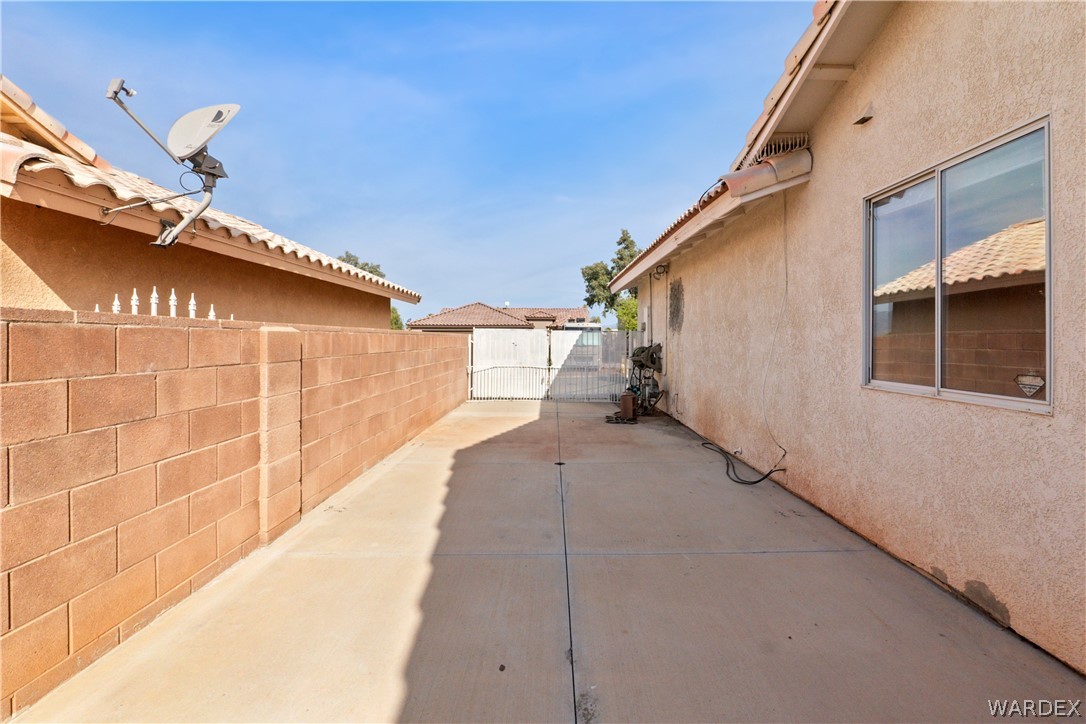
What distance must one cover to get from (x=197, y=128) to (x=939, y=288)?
217 inches

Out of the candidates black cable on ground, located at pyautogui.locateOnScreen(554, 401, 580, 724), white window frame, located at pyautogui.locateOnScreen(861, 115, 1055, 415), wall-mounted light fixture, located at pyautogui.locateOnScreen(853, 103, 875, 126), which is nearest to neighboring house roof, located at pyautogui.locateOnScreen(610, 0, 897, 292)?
wall-mounted light fixture, located at pyautogui.locateOnScreen(853, 103, 875, 126)

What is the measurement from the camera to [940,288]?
10.4 feet

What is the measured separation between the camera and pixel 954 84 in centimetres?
294

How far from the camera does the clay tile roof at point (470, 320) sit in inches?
1116

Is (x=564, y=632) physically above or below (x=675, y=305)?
below

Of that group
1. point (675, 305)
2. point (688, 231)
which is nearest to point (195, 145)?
point (688, 231)

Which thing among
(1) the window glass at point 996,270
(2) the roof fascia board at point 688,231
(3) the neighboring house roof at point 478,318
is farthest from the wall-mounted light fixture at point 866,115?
(3) the neighboring house roof at point 478,318

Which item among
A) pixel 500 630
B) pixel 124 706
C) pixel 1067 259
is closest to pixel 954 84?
pixel 1067 259

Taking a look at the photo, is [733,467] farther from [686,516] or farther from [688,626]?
[688,626]

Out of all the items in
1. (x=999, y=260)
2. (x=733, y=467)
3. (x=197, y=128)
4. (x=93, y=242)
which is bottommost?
(x=733, y=467)

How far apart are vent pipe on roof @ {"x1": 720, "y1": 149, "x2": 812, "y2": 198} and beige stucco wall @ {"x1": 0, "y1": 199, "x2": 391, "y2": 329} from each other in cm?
543

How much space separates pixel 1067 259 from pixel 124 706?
4756 millimetres

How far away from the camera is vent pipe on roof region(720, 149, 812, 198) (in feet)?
15.1

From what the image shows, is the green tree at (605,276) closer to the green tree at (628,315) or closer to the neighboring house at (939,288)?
the green tree at (628,315)
